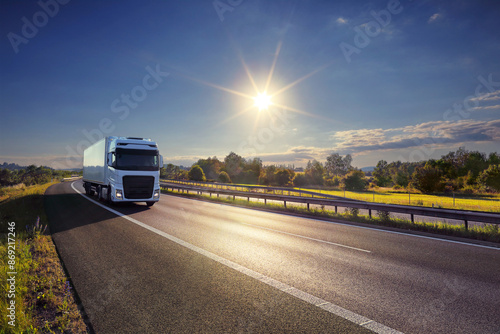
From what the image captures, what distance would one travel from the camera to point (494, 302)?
3965mm

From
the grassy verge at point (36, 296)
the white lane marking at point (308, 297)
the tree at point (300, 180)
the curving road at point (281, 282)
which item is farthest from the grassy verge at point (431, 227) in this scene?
the tree at point (300, 180)

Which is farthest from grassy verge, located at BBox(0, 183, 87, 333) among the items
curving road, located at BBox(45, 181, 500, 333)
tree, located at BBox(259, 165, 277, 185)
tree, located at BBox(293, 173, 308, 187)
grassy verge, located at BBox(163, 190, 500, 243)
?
tree, located at BBox(259, 165, 277, 185)

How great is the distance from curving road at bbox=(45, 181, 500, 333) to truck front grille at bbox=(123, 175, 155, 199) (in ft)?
19.8

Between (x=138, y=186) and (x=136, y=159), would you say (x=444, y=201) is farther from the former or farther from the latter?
(x=136, y=159)

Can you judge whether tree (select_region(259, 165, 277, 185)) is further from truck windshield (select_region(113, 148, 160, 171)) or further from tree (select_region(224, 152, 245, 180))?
truck windshield (select_region(113, 148, 160, 171))

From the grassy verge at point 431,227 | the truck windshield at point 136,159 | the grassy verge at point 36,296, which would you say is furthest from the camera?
the truck windshield at point 136,159

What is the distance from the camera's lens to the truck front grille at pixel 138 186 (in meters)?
14.5

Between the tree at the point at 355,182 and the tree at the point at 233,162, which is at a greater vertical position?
the tree at the point at 233,162

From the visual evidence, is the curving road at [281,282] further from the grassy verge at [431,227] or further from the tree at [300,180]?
the tree at [300,180]

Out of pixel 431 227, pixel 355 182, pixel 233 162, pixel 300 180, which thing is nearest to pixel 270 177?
pixel 300 180

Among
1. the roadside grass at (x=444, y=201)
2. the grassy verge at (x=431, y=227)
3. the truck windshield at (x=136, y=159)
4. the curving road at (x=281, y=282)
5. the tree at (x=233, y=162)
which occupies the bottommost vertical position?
the roadside grass at (x=444, y=201)

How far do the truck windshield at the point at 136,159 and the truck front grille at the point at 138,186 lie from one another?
1.93 ft

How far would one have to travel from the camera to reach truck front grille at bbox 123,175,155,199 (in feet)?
47.7

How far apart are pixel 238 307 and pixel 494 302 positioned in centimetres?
383
